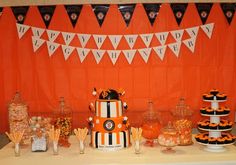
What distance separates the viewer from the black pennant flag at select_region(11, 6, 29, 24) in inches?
111

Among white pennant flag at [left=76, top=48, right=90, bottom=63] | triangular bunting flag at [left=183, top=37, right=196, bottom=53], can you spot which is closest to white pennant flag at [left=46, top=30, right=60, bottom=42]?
white pennant flag at [left=76, top=48, right=90, bottom=63]

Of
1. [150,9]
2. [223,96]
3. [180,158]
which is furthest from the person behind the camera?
[150,9]

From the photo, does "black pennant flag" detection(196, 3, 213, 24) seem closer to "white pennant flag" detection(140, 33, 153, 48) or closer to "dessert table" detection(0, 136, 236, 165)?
"white pennant flag" detection(140, 33, 153, 48)

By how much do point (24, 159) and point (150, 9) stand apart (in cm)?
152

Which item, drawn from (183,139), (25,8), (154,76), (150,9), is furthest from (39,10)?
(183,139)

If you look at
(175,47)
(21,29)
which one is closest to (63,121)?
(21,29)

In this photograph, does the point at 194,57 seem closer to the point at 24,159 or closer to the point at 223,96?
the point at 223,96

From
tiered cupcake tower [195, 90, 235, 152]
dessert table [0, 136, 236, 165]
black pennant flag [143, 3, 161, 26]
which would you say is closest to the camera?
dessert table [0, 136, 236, 165]

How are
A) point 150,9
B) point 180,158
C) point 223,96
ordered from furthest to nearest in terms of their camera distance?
point 150,9
point 223,96
point 180,158

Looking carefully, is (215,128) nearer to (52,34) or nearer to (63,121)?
(63,121)

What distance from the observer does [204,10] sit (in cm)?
285

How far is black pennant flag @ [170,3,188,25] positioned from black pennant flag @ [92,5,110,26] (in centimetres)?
54

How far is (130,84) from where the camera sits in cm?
289

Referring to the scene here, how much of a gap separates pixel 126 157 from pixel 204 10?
1.41 metres
